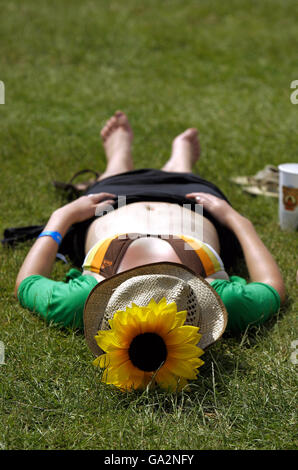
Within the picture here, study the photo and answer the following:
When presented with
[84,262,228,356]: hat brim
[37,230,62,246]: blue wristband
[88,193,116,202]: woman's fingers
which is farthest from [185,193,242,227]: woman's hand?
[84,262,228,356]: hat brim

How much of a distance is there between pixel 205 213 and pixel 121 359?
134 cm

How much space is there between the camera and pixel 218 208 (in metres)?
3.10

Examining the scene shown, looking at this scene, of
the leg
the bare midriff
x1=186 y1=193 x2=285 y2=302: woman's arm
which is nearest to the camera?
the bare midriff

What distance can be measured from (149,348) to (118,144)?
254cm

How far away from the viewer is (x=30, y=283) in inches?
104

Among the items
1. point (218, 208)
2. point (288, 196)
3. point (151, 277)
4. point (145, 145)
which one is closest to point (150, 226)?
point (218, 208)

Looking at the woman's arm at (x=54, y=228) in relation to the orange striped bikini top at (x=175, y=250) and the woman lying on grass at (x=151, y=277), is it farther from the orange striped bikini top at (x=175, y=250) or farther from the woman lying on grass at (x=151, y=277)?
the orange striped bikini top at (x=175, y=250)

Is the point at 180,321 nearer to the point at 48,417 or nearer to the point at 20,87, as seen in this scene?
the point at 48,417

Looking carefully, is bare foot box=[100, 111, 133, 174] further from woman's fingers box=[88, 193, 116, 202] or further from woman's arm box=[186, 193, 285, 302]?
woman's arm box=[186, 193, 285, 302]

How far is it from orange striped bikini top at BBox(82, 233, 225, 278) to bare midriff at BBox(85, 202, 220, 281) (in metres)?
0.03

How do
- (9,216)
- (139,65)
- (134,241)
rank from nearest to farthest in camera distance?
(134,241) → (9,216) → (139,65)

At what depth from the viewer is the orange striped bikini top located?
254 cm

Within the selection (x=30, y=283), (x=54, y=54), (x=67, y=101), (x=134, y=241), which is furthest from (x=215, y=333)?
(x=54, y=54)

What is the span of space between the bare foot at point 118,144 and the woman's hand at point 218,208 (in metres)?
0.89
